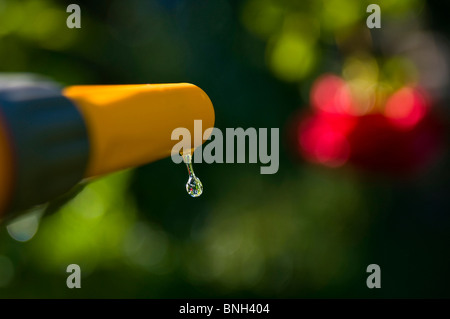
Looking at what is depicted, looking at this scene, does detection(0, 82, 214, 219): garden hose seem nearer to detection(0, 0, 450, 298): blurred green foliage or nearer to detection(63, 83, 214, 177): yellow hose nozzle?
detection(63, 83, 214, 177): yellow hose nozzle

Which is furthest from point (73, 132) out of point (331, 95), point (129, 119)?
point (331, 95)

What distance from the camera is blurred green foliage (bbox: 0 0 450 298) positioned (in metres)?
0.60

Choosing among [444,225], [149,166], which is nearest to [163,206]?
[149,166]

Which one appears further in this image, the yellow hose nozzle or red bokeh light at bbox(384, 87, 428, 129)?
red bokeh light at bbox(384, 87, 428, 129)

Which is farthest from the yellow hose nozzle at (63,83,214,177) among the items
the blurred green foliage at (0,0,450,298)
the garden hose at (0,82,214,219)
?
the blurred green foliage at (0,0,450,298)

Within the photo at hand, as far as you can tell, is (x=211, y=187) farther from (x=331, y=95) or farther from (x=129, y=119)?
(x=129, y=119)

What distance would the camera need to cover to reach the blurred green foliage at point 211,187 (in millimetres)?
599

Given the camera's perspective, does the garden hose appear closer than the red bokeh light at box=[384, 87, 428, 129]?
Yes

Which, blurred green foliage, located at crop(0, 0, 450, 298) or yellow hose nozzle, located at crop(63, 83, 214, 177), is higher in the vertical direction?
blurred green foliage, located at crop(0, 0, 450, 298)

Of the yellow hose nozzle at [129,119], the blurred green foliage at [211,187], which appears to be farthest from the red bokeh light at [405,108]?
the yellow hose nozzle at [129,119]

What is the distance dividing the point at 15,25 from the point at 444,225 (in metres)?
0.55

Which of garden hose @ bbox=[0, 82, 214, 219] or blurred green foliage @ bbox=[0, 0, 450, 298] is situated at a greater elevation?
blurred green foliage @ bbox=[0, 0, 450, 298]

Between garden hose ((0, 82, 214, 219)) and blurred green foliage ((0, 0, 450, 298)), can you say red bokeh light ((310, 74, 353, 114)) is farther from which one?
garden hose ((0, 82, 214, 219))

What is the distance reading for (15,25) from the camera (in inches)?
23.6
